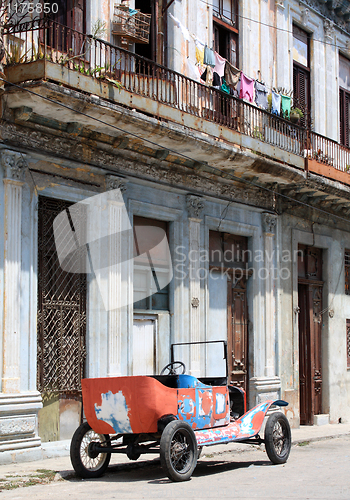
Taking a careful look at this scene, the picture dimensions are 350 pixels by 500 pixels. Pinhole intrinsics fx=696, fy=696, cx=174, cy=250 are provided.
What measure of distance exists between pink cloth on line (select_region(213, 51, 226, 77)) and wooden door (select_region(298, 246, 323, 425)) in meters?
4.71

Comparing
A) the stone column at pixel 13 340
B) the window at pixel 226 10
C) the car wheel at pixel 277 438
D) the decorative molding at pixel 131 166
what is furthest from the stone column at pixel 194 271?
the window at pixel 226 10

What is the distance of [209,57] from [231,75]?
0.67 m

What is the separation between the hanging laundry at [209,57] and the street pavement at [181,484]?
6703mm

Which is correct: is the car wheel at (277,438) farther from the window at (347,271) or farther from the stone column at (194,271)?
the window at (347,271)

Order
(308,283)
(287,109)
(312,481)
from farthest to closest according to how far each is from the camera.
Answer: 1. (308,283)
2. (287,109)
3. (312,481)

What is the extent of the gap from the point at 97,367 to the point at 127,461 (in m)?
1.87

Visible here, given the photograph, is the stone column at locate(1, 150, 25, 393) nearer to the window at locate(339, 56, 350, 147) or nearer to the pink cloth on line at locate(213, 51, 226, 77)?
the pink cloth on line at locate(213, 51, 226, 77)

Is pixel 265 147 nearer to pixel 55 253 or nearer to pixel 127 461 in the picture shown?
pixel 55 253

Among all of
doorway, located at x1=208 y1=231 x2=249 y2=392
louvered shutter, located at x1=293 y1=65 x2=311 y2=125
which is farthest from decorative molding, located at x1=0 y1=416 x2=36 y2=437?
louvered shutter, located at x1=293 y1=65 x2=311 y2=125

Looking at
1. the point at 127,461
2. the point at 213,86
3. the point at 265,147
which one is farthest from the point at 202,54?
the point at 127,461

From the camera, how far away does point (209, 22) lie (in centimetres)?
1338

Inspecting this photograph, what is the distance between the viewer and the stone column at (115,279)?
35.1ft

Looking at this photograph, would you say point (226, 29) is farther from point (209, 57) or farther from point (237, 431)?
point (237, 431)

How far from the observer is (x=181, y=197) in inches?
491
